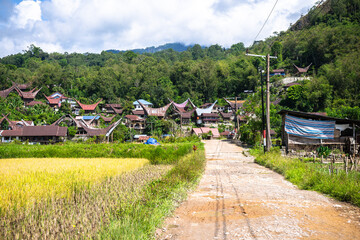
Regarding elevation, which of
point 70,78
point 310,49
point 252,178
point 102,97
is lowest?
point 252,178

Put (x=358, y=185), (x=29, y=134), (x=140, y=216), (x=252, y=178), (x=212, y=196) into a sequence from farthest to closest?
(x=29, y=134) → (x=252, y=178) → (x=212, y=196) → (x=358, y=185) → (x=140, y=216)

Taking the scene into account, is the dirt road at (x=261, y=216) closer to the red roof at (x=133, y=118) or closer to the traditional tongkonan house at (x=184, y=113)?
the traditional tongkonan house at (x=184, y=113)

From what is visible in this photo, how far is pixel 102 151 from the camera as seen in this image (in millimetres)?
20562

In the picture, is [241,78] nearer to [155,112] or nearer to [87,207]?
[155,112]

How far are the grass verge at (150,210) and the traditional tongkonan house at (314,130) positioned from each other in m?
13.8

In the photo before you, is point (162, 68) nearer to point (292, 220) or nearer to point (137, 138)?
point (137, 138)

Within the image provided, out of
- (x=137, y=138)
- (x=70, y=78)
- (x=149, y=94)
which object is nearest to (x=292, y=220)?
(x=137, y=138)

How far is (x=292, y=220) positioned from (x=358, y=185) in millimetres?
2945

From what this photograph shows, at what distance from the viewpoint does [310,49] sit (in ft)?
227

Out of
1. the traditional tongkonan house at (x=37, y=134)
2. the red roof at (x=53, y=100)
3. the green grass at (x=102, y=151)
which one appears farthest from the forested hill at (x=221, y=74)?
the green grass at (x=102, y=151)

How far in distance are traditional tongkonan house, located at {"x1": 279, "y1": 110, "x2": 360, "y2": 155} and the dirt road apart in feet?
44.1

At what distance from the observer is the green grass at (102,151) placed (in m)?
19.1

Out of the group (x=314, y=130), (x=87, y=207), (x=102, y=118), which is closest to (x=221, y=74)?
(x=102, y=118)

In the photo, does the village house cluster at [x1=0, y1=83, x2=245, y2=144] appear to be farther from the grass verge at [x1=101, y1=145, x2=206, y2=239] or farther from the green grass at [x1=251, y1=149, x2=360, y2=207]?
the grass verge at [x1=101, y1=145, x2=206, y2=239]
